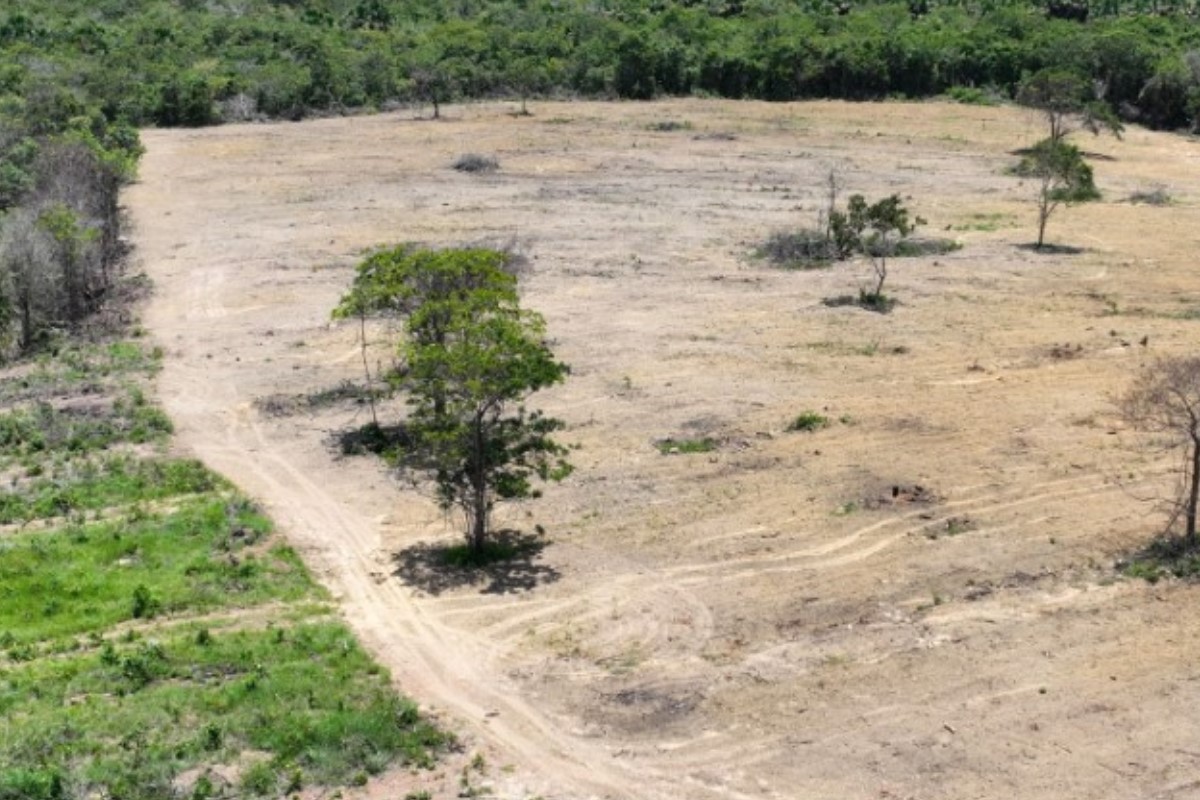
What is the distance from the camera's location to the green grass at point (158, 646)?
18656 mm

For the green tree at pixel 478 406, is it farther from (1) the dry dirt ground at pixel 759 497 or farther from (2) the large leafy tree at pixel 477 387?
(1) the dry dirt ground at pixel 759 497

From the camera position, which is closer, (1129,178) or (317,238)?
(317,238)

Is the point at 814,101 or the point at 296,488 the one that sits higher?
the point at 814,101

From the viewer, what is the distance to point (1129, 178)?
6359 centimetres

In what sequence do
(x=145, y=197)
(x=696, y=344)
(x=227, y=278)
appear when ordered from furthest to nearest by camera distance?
1. (x=145, y=197)
2. (x=227, y=278)
3. (x=696, y=344)

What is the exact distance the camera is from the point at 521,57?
91.5m

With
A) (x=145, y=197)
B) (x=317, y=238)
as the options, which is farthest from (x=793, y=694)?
(x=145, y=197)

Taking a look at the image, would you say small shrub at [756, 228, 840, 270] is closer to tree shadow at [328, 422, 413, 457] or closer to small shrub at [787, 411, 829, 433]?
small shrub at [787, 411, 829, 433]

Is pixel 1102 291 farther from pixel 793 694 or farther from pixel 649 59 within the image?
pixel 649 59

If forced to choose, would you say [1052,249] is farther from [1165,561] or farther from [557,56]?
[557,56]

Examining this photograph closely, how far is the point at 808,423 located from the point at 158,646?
15.4 meters

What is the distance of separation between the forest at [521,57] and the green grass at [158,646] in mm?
34766

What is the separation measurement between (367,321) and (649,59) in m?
50.9

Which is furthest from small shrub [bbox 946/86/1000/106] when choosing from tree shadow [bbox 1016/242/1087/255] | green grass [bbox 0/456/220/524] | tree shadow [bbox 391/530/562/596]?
tree shadow [bbox 391/530/562/596]
